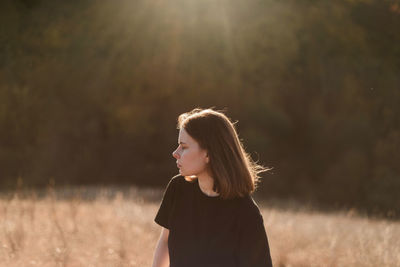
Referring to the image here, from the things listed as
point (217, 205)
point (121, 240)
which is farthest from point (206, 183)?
point (121, 240)

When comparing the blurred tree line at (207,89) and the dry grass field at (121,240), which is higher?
the blurred tree line at (207,89)

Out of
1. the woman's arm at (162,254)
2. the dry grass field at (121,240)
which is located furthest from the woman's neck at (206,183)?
the dry grass field at (121,240)

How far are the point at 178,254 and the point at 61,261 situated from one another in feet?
6.89

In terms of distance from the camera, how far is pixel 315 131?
13.9 metres

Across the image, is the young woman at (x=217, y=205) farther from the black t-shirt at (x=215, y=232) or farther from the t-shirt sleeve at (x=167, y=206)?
the t-shirt sleeve at (x=167, y=206)

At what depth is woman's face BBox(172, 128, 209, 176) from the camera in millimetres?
2439

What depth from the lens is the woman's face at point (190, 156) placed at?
244cm

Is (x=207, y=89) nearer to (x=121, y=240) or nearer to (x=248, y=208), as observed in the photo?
(x=121, y=240)

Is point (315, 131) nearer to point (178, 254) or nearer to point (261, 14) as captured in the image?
point (261, 14)

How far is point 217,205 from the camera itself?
2494 millimetres

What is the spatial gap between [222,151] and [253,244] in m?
0.45

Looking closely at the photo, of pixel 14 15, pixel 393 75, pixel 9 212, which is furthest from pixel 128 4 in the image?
pixel 9 212

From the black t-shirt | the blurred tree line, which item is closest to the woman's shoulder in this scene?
the black t-shirt

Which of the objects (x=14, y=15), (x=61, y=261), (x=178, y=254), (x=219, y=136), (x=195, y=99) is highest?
(x=14, y=15)
